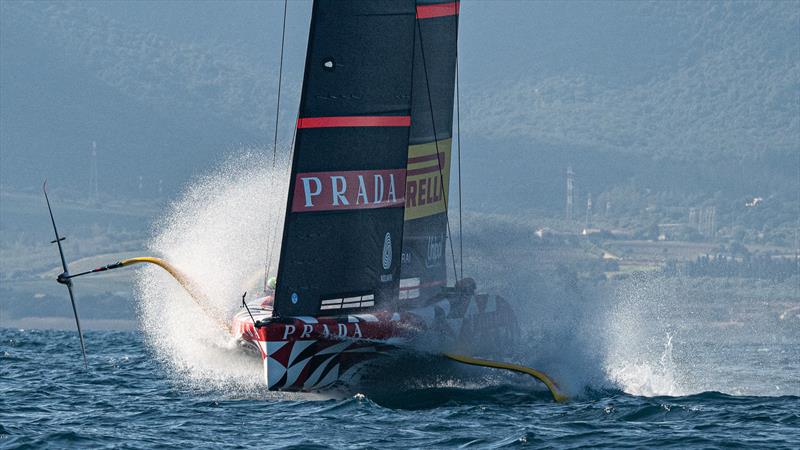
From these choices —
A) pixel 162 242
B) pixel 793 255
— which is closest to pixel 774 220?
pixel 793 255

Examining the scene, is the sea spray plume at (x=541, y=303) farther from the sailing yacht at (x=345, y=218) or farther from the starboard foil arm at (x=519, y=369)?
the sailing yacht at (x=345, y=218)

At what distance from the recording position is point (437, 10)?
112 ft

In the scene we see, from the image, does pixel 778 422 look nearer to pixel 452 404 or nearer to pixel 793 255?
pixel 452 404

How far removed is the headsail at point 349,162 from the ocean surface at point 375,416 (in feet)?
7.07

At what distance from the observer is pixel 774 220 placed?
641 feet

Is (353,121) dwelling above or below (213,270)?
above

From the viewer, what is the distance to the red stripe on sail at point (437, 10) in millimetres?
33688

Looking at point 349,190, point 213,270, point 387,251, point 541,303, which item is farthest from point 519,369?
point 213,270

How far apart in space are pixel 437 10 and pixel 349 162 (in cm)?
813

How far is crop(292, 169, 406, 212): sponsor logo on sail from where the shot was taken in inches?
1052

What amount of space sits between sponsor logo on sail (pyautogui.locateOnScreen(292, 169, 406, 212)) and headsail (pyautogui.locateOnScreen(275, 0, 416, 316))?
0.02 metres

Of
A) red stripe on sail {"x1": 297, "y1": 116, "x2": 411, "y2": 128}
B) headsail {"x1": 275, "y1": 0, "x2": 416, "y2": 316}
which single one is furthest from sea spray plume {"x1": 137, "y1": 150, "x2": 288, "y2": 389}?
red stripe on sail {"x1": 297, "y1": 116, "x2": 411, "y2": 128}

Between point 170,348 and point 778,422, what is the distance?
13.5 meters

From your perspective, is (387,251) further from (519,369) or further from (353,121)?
(519,369)
